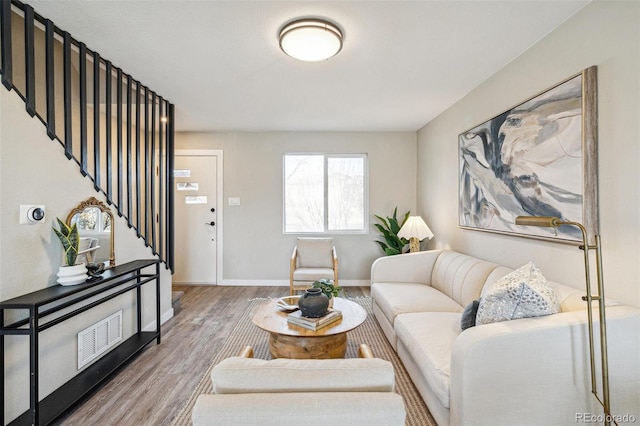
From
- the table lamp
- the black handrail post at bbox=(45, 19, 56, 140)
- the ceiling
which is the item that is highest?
the ceiling

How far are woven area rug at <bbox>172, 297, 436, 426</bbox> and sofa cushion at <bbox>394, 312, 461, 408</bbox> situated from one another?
26 centimetres

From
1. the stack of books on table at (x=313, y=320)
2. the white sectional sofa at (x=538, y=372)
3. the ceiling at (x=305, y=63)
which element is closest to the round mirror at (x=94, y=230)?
the ceiling at (x=305, y=63)

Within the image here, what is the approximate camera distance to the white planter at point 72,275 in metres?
1.90

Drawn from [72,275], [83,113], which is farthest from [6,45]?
[72,275]

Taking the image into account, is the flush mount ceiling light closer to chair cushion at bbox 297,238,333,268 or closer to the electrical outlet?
the electrical outlet

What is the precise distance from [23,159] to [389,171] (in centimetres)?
415

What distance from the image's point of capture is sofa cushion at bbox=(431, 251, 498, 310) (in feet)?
7.86

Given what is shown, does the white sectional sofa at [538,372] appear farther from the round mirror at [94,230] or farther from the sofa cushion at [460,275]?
the round mirror at [94,230]

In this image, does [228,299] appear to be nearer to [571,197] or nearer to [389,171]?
[389,171]

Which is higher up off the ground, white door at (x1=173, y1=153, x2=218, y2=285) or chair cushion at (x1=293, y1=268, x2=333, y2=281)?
white door at (x1=173, y1=153, x2=218, y2=285)

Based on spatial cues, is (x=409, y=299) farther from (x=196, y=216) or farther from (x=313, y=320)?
(x=196, y=216)

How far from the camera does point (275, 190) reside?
15.5 feet

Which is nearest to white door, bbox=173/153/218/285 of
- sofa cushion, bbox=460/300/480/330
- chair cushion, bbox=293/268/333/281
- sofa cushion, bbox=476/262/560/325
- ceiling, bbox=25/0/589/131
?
ceiling, bbox=25/0/589/131

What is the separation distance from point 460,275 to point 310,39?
87.4 inches
